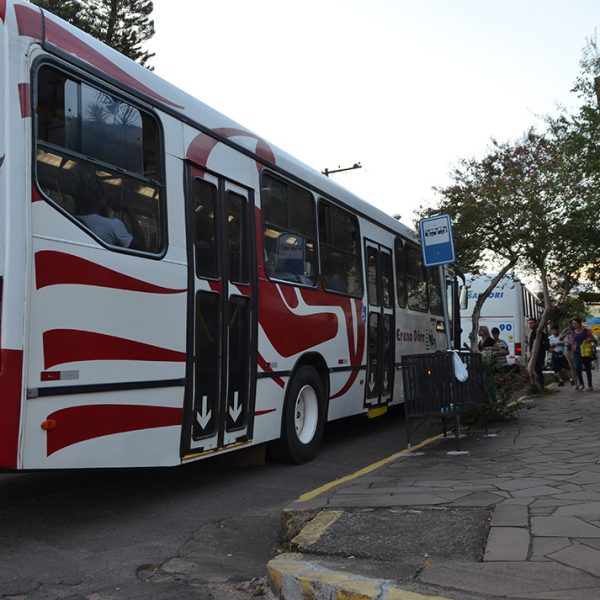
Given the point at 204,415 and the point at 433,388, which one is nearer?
the point at 204,415

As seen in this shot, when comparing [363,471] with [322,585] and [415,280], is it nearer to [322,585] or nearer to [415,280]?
[322,585]

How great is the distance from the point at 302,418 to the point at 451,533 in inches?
147

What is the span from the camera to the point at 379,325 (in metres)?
9.87

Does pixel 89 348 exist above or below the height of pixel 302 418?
above

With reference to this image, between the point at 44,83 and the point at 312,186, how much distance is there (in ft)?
13.2

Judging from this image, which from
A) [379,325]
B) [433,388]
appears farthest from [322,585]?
[379,325]

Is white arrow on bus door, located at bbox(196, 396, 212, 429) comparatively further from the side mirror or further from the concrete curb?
the side mirror

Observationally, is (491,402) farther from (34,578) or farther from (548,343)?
(548,343)

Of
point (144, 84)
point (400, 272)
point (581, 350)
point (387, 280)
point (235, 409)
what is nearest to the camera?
point (144, 84)

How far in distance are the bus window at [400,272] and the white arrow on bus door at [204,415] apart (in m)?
5.42

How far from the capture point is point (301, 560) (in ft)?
12.9

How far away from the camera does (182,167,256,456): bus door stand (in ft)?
19.0

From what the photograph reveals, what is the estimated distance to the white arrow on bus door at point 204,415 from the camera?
583 cm

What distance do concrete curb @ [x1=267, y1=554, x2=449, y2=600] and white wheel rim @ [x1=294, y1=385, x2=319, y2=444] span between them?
376 cm
